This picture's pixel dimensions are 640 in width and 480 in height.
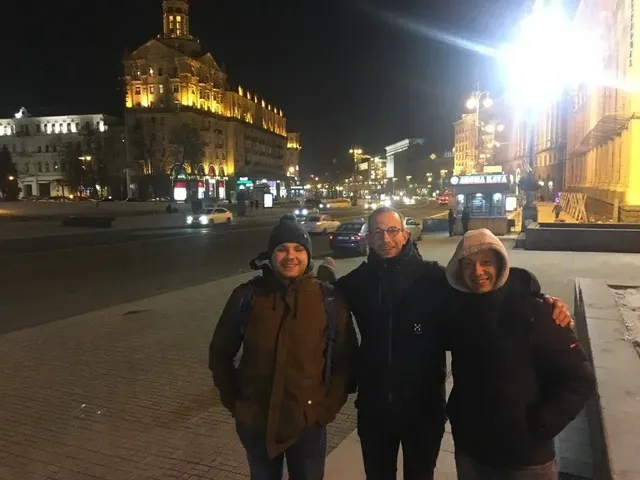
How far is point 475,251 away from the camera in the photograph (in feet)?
8.46

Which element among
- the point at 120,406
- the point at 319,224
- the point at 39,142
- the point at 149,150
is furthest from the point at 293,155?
the point at 120,406

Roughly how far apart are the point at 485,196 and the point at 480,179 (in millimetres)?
879

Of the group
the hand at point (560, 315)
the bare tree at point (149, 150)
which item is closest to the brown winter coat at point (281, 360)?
the hand at point (560, 315)

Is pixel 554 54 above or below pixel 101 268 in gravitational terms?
above

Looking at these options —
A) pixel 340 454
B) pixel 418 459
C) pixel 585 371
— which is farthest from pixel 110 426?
pixel 585 371

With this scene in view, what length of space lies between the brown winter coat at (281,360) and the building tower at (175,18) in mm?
99635

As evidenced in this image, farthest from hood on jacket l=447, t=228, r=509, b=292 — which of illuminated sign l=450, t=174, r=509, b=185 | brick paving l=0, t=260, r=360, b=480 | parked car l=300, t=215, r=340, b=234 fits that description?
parked car l=300, t=215, r=340, b=234

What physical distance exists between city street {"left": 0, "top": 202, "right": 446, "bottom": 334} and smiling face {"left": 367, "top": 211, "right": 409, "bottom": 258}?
8.75 m

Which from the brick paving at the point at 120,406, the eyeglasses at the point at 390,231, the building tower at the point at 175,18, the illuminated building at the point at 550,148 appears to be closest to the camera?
the eyeglasses at the point at 390,231

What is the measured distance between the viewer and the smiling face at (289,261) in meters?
2.83

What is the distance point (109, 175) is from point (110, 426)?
294 ft

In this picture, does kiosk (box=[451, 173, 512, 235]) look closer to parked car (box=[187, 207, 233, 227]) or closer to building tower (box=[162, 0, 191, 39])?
parked car (box=[187, 207, 233, 227])

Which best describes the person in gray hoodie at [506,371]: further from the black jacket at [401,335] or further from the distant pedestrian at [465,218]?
the distant pedestrian at [465,218]

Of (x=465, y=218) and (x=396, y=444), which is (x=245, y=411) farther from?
(x=465, y=218)
